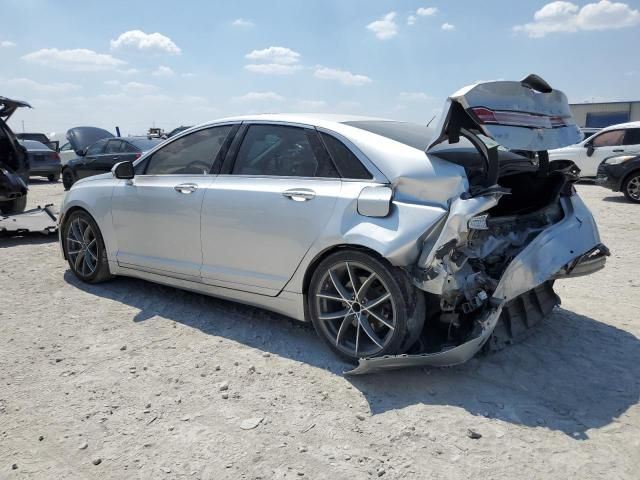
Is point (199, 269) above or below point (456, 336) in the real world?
above

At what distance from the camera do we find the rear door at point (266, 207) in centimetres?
368

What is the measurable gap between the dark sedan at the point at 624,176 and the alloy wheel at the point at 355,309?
9.91 metres

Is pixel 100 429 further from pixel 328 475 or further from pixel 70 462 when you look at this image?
pixel 328 475

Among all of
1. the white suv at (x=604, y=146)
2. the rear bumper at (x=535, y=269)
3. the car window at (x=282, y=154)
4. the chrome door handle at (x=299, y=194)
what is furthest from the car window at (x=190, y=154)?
the white suv at (x=604, y=146)

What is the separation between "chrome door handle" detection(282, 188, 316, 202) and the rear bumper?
3.78 ft

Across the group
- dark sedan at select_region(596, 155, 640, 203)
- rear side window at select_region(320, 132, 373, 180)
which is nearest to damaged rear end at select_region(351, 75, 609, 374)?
rear side window at select_region(320, 132, 373, 180)

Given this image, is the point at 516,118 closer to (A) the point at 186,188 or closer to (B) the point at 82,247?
(A) the point at 186,188

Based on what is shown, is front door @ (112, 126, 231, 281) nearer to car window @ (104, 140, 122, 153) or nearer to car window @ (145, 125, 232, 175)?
car window @ (145, 125, 232, 175)

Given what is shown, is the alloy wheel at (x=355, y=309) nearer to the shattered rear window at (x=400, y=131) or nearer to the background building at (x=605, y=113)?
the shattered rear window at (x=400, y=131)

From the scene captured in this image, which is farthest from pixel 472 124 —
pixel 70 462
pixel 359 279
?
pixel 70 462

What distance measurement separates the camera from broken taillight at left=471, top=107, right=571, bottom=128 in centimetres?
328

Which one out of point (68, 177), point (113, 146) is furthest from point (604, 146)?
point (68, 177)

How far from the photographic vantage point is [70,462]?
267 centimetres

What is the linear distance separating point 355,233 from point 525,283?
112 cm
